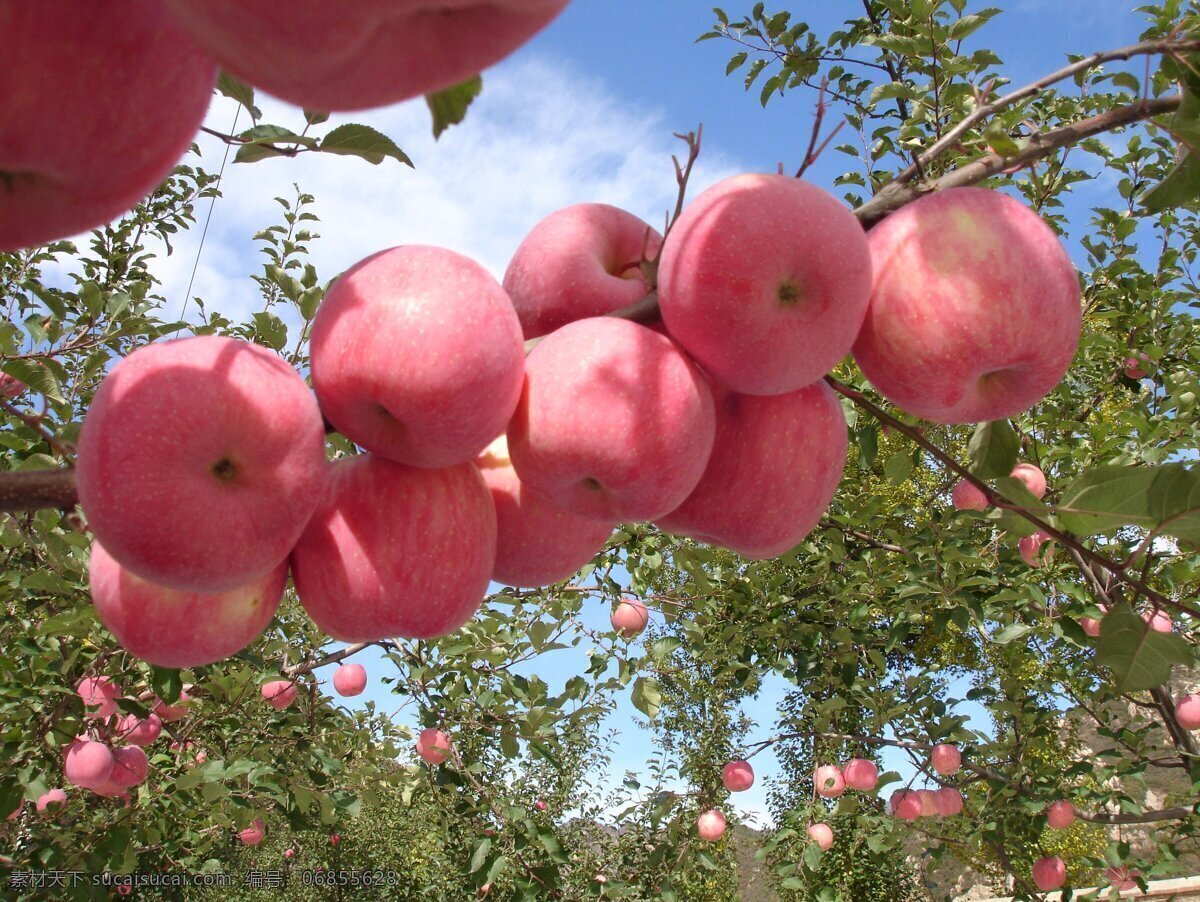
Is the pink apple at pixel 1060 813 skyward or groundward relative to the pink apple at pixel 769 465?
skyward

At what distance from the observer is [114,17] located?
47cm

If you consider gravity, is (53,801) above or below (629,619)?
below

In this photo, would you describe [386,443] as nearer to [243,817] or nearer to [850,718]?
[243,817]

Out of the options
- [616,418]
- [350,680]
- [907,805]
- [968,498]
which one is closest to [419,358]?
[616,418]

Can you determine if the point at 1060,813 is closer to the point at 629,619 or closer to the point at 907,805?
the point at 907,805

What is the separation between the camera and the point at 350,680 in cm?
458

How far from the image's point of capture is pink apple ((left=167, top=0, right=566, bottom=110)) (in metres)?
0.38

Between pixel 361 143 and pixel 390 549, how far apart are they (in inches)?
23.9

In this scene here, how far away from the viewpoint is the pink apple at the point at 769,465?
0.94m

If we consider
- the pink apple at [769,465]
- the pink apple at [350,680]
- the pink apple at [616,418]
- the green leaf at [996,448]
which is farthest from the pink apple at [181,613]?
the pink apple at [350,680]

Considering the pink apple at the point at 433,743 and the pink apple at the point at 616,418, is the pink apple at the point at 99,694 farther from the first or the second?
the pink apple at the point at 616,418

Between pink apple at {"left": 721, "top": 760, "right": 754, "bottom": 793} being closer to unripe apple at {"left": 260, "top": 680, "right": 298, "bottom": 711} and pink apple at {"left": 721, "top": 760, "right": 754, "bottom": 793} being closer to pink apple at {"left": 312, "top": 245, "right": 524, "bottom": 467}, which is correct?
unripe apple at {"left": 260, "top": 680, "right": 298, "bottom": 711}

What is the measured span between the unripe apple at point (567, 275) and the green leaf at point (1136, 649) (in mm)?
751

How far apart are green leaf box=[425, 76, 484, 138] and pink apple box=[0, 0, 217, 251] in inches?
5.9
